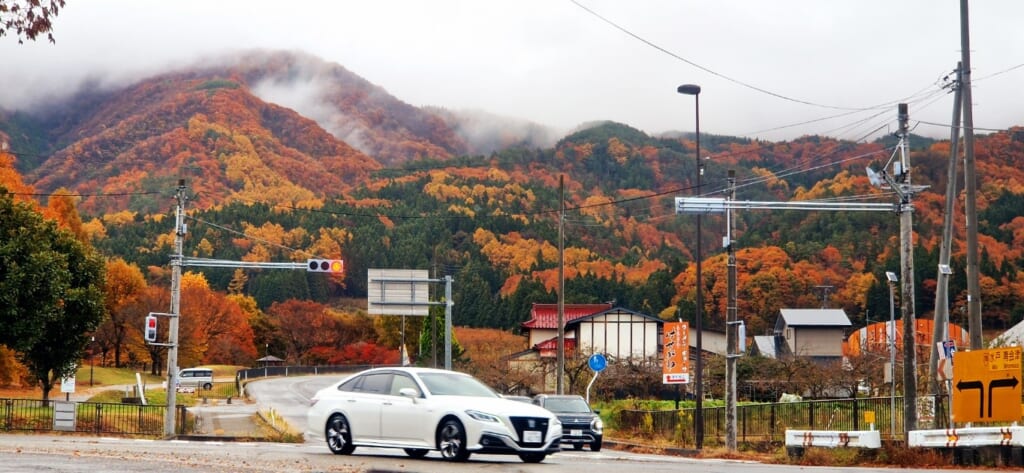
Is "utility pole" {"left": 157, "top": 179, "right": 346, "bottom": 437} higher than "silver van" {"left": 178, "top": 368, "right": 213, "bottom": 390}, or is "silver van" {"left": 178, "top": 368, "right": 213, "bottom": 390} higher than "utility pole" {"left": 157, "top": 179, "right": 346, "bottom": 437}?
"utility pole" {"left": 157, "top": 179, "right": 346, "bottom": 437}

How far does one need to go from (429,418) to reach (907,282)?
45.3 feet

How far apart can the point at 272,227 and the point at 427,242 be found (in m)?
22.1

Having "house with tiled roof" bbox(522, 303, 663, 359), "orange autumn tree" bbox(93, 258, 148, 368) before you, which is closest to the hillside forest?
"orange autumn tree" bbox(93, 258, 148, 368)

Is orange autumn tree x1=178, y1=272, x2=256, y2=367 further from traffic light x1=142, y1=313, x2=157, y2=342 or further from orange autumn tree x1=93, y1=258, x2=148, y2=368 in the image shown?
traffic light x1=142, y1=313, x2=157, y2=342

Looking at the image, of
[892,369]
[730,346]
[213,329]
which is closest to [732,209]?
[730,346]

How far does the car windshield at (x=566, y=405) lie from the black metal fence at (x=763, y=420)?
6.66m

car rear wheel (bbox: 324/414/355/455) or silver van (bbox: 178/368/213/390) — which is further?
silver van (bbox: 178/368/213/390)

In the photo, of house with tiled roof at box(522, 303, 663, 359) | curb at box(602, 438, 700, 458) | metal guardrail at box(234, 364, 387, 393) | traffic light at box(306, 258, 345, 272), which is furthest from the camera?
metal guardrail at box(234, 364, 387, 393)

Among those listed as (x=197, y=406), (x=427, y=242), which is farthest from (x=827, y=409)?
(x=427, y=242)

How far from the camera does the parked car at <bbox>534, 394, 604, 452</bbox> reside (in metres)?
30.3

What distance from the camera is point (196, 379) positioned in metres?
93.2

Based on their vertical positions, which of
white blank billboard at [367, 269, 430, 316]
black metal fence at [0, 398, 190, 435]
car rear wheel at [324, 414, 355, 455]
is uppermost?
white blank billboard at [367, 269, 430, 316]

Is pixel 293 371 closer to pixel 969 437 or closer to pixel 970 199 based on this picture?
pixel 970 199

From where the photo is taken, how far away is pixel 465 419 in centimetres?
1759
